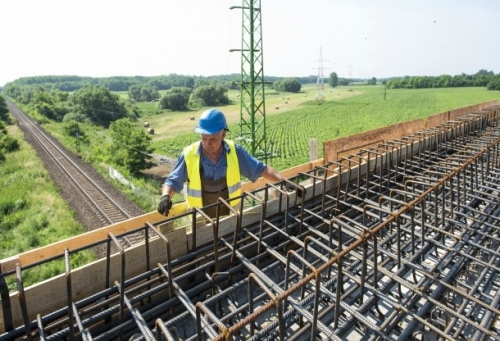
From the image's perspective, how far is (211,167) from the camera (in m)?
4.11

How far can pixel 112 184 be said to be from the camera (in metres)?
25.2

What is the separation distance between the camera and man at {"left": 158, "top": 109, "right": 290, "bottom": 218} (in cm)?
384

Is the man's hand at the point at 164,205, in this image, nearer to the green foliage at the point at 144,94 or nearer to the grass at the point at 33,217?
the grass at the point at 33,217

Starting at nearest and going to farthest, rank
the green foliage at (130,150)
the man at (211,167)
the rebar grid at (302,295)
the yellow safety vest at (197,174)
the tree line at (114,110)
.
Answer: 1. the rebar grid at (302,295)
2. the man at (211,167)
3. the yellow safety vest at (197,174)
4. the green foliage at (130,150)
5. the tree line at (114,110)

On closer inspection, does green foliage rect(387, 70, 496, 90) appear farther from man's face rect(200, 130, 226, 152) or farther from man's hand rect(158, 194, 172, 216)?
man's hand rect(158, 194, 172, 216)

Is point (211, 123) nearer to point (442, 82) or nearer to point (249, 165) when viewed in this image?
point (249, 165)

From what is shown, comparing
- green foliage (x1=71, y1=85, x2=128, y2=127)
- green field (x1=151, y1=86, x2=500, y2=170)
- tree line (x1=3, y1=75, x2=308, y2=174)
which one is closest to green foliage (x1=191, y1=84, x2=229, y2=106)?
tree line (x1=3, y1=75, x2=308, y2=174)

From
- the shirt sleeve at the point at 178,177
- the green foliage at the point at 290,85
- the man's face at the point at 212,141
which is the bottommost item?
the shirt sleeve at the point at 178,177

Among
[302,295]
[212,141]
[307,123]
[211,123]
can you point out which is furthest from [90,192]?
[307,123]

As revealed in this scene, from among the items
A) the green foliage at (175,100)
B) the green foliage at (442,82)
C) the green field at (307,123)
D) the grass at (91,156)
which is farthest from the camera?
the green foliage at (442,82)

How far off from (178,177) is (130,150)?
28.2 metres

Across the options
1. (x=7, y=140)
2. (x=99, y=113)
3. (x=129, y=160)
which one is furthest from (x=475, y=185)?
(x=99, y=113)

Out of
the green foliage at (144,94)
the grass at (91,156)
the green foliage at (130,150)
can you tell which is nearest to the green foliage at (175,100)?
the grass at (91,156)

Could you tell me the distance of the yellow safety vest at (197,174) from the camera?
3.99 m
